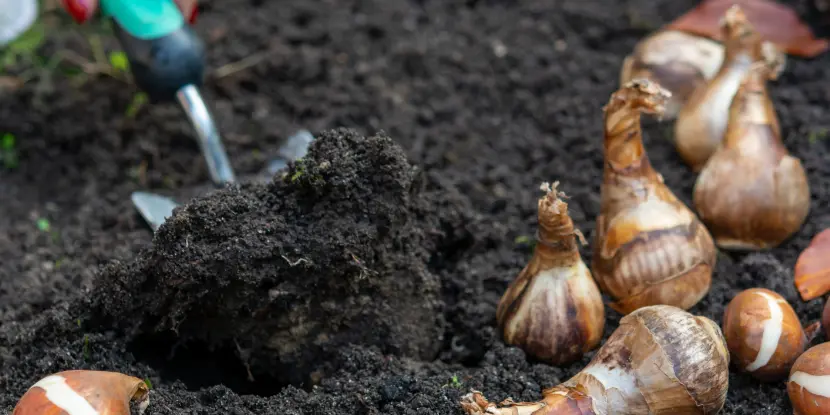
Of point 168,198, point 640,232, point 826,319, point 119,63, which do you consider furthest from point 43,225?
point 826,319

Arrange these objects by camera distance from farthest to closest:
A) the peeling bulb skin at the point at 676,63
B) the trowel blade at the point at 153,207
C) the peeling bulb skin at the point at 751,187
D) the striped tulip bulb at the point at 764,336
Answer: the peeling bulb skin at the point at 676,63 → the trowel blade at the point at 153,207 → the peeling bulb skin at the point at 751,187 → the striped tulip bulb at the point at 764,336

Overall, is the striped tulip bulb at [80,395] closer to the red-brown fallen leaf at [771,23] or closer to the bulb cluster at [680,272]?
the bulb cluster at [680,272]

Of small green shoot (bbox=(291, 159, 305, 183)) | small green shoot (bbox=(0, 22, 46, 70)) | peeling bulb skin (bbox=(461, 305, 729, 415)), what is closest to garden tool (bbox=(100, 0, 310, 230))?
small green shoot (bbox=(291, 159, 305, 183))

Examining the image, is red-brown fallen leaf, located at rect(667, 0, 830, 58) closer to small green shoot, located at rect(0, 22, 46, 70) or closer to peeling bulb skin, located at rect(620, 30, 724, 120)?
peeling bulb skin, located at rect(620, 30, 724, 120)

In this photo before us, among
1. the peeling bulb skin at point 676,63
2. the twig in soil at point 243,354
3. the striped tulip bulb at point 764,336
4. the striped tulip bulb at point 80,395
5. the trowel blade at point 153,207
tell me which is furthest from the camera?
the peeling bulb skin at point 676,63

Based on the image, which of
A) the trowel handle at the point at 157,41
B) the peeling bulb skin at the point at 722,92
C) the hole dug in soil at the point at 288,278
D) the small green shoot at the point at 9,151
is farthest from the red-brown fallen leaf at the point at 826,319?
the small green shoot at the point at 9,151

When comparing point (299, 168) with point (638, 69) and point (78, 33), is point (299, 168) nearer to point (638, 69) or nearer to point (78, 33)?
point (638, 69)

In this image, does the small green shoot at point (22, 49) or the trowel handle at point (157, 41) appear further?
the small green shoot at point (22, 49)

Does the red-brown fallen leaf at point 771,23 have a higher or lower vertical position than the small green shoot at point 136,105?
higher
